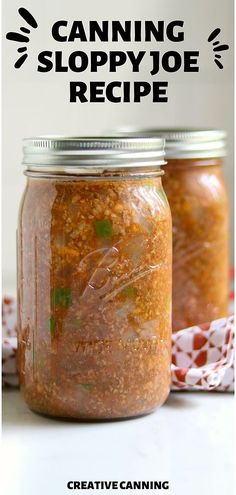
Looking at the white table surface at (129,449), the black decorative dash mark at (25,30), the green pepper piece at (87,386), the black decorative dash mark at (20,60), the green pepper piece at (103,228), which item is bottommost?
the white table surface at (129,449)

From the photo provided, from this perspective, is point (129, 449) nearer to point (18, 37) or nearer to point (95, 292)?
point (95, 292)

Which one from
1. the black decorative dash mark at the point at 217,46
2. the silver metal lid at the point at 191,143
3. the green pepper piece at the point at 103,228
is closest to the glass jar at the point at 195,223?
the silver metal lid at the point at 191,143

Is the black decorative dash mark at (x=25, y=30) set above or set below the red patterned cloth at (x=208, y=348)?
above

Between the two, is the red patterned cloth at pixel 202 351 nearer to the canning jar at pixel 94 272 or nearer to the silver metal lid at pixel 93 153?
the canning jar at pixel 94 272

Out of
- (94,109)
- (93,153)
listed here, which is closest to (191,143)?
(93,153)

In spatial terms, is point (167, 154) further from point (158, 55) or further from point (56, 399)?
point (56, 399)

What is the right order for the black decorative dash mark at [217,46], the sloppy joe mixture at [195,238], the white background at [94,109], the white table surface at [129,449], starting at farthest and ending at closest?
the white background at [94,109], the sloppy joe mixture at [195,238], the black decorative dash mark at [217,46], the white table surface at [129,449]

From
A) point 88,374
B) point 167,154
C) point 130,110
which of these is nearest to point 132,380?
point 88,374
